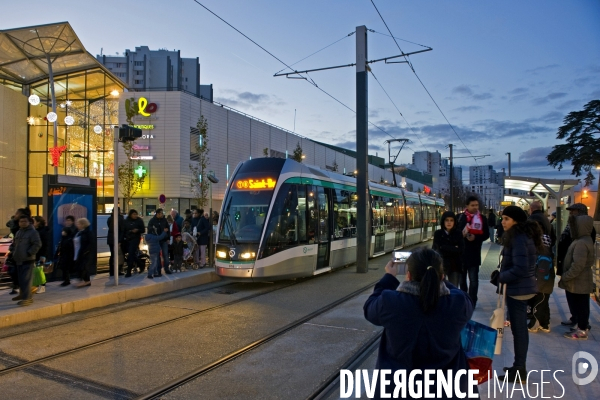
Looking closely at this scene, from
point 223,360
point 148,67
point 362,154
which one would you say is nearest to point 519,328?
point 223,360

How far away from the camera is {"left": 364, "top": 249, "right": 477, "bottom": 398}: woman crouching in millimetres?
2389

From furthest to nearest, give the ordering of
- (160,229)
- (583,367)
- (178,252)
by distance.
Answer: (178,252)
(160,229)
(583,367)

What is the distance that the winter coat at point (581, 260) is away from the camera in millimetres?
5969

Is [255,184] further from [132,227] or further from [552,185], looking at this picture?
[552,185]

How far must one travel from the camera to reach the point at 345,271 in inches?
579

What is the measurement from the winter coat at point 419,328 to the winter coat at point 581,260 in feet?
14.4

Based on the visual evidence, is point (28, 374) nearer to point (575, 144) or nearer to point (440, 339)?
point (440, 339)

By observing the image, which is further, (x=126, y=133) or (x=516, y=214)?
(x=126, y=133)

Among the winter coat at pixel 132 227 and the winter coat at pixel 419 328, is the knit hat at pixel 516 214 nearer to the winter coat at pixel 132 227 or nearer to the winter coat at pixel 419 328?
the winter coat at pixel 419 328

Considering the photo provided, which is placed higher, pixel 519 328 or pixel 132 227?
pixel 132 227

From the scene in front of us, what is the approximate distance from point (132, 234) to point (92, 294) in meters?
2.55

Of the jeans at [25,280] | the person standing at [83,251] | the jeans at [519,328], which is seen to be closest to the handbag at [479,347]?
the jeans at [519,328]

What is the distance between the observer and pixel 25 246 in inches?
325

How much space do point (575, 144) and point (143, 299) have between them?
37911 mm
